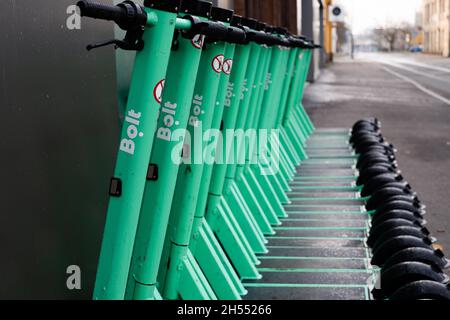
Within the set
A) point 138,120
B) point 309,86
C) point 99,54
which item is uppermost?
point 99,54

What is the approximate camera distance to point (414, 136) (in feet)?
37.7

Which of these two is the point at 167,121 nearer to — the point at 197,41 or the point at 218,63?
the point at 197,41

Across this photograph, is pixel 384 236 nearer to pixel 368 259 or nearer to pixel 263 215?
pixel 368 259

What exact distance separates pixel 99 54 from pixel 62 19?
0.40 meters

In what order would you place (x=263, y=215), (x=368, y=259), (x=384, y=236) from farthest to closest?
1. (x=263, y=215)
2. (x=368, y=259)
3. (x=384, y=236)

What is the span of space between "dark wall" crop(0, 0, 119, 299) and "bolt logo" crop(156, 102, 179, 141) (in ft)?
1.49

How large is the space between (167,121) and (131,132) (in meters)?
0.36

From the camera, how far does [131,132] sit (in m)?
2.34

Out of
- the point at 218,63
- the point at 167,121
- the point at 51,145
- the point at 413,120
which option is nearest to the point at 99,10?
the point at 167,121

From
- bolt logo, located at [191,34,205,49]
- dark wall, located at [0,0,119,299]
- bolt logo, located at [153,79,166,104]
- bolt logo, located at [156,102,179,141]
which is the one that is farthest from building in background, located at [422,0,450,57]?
bolt logo, located at [153,79,166,104]

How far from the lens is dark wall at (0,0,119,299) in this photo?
7.99 feet

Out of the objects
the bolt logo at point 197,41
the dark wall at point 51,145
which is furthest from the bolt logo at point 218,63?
the dark wall at point 51,145
